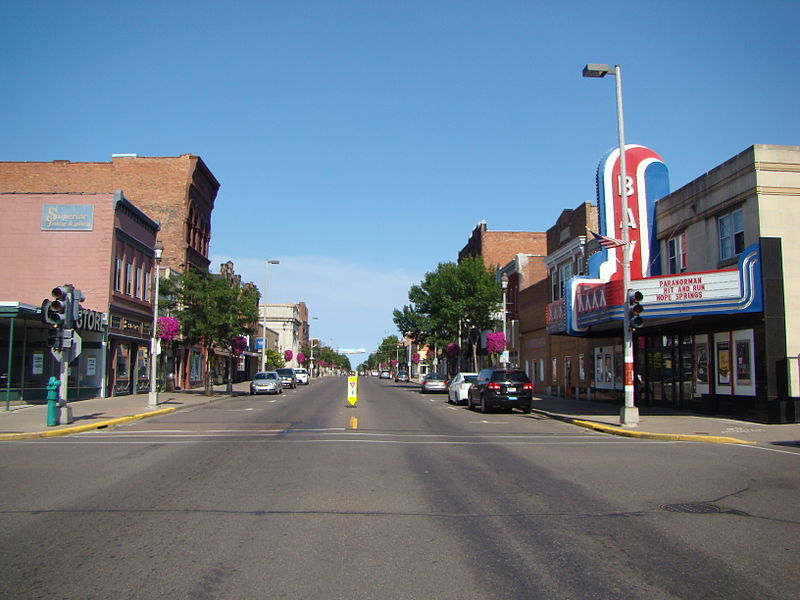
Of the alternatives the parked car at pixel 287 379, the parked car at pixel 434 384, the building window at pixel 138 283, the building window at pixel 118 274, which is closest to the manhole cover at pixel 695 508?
the building window at pixel 118 274

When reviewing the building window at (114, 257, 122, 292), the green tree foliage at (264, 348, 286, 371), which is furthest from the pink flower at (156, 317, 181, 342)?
the green tree foliage at (264, 348, 286, 371)

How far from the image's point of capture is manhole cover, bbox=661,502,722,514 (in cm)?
833

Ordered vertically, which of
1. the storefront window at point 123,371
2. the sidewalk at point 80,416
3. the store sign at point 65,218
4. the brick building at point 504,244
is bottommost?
the sidewalk at point 80,416

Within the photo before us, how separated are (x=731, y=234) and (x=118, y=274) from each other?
91.7 ft

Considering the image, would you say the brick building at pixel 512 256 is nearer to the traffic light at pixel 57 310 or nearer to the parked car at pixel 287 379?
the parked car at pixel 287 379

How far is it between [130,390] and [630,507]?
109 feet

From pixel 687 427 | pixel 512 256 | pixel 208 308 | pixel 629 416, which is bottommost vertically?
pixel 687 427

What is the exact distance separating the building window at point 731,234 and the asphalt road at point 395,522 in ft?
30.9

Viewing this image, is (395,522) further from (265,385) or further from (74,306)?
(265,385)

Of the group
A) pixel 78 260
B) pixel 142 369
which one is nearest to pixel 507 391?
pixel 78 260

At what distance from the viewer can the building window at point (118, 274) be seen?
33938mm

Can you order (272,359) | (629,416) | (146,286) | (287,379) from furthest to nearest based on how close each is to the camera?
(272,359)
(287,379)
(146,286)
(629,416)

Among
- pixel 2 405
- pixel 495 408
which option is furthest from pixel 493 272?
pixel 2 405

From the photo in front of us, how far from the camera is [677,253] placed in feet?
83.0
